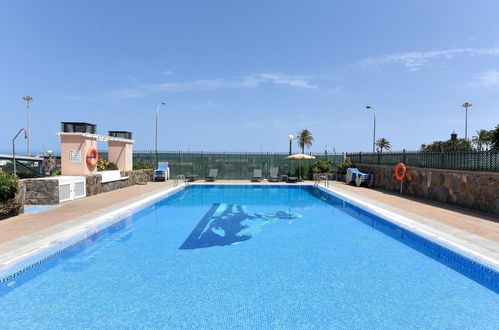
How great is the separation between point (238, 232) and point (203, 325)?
A: 15.9ft

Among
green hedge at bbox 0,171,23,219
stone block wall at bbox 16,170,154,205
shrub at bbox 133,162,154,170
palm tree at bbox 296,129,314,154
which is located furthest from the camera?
palm tree at bbox 296,129,314,154

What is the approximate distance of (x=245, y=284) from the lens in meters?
5.34

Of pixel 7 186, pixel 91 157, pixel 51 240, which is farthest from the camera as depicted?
pixel 91 157

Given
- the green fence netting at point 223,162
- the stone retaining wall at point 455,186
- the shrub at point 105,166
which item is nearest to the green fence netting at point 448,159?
the stone retaining wall at point 455,186

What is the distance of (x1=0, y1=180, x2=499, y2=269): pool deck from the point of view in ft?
20.4

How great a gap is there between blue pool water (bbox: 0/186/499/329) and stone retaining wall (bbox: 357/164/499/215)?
405 cm

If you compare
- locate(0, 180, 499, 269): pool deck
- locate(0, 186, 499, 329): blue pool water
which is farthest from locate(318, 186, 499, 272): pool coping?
locate(0, 186, 499, 329): blue pool water

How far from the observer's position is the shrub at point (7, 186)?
8.65 metres

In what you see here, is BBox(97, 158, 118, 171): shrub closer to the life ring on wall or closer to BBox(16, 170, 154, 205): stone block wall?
BBox(16, 170, 154, 205): stone block wall

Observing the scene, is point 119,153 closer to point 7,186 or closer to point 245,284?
point 7,186

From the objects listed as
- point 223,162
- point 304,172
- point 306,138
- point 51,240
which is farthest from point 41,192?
point 306,138

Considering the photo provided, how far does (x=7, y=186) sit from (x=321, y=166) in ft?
61.7

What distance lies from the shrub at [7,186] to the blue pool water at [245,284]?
3.34 metres

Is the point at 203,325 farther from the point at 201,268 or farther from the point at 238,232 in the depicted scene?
the point at 238,232
